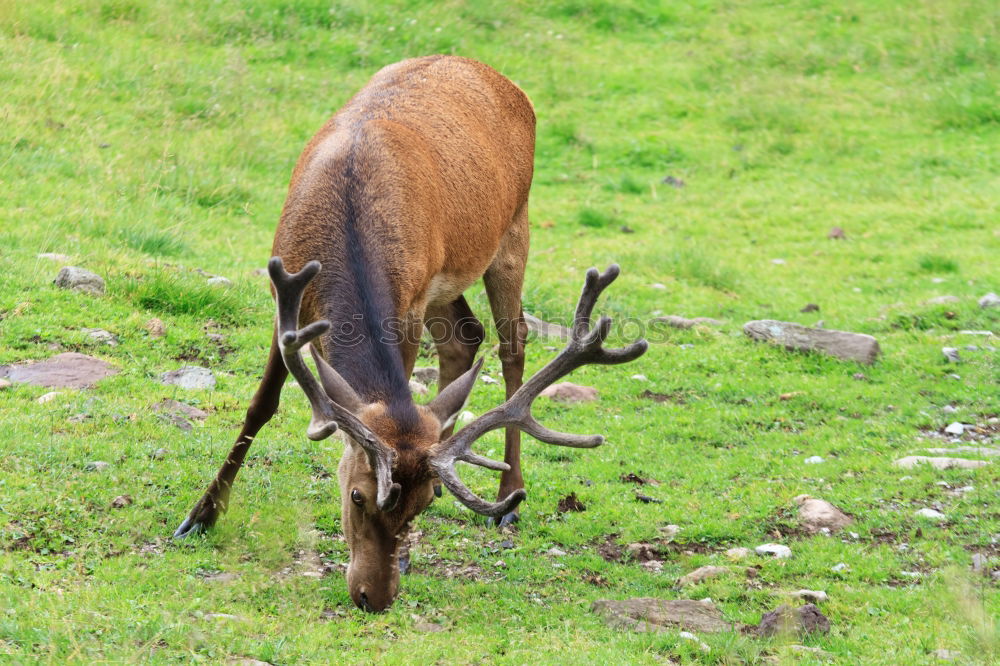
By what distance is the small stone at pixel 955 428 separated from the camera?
746 cm

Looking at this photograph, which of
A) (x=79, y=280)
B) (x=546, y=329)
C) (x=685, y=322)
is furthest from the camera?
(x=685, y=322)

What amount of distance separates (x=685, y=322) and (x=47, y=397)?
4980 millimetres

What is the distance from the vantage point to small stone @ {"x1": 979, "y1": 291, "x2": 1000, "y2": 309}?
9.68 meters

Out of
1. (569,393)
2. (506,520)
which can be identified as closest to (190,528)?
(506,520)

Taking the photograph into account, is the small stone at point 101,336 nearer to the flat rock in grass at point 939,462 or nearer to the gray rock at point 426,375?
the gray rock at point 426,375

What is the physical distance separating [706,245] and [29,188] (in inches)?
240

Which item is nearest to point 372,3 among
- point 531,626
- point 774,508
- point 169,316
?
point 169,316

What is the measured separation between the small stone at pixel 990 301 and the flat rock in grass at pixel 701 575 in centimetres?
512

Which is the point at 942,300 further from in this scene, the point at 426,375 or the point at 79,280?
the point at 79,280

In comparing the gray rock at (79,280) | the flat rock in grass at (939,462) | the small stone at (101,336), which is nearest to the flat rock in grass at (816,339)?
the flat rock in grass at (939,462)

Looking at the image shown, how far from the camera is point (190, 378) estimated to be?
729cm

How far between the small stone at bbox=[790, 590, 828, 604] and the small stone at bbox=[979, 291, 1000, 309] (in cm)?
515

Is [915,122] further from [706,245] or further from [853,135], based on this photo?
[706,245]

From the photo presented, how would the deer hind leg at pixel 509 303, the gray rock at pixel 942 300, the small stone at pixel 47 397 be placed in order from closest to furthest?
the small stone at pixel 47 397 → the deer hind leg at pixel 509 303 → the gray rock at pixel 942 300
